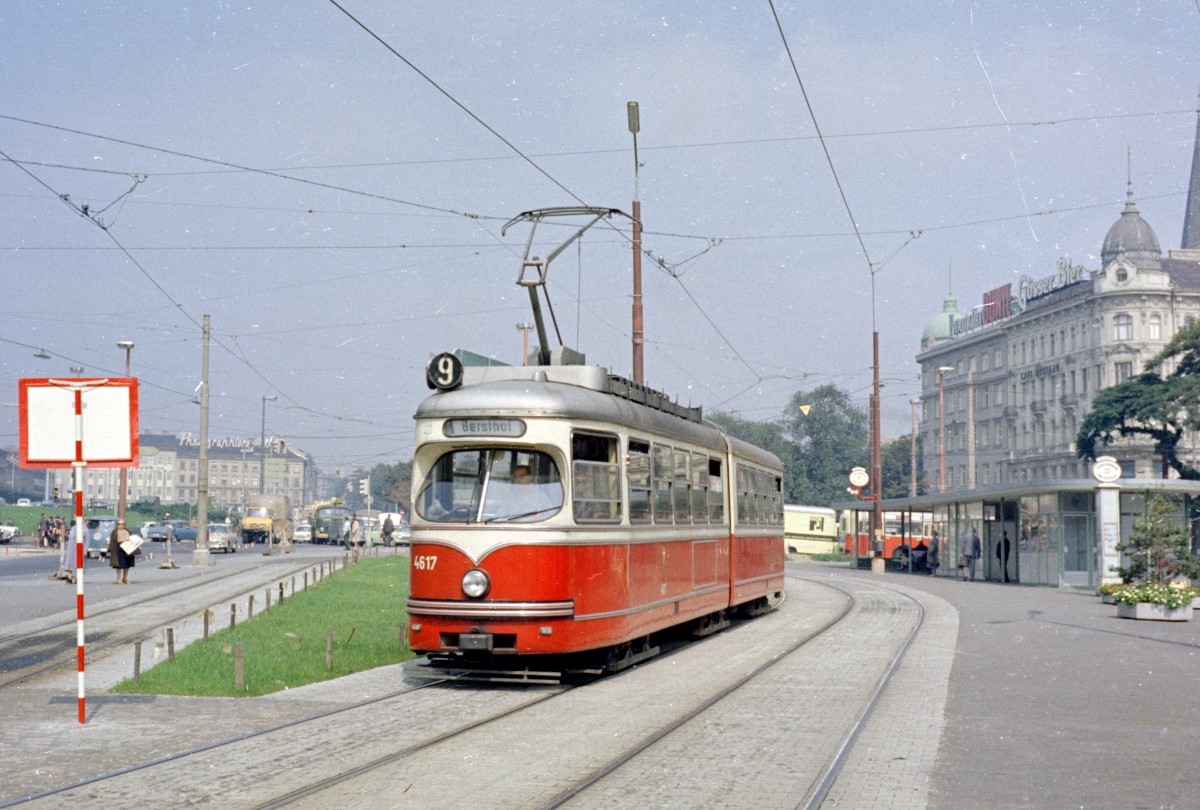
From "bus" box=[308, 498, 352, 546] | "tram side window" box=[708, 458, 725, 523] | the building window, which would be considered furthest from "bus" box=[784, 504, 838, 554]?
"tram side window" box=[708, 458, 725, 523]

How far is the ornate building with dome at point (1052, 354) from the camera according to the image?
90062 mm

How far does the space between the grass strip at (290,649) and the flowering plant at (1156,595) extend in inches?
482

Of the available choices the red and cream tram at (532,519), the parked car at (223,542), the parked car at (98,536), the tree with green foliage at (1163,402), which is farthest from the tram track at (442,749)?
the tree with green foliage at (1163,402)

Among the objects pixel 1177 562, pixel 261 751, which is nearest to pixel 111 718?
pixel 261 751

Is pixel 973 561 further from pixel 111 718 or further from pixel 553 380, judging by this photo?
pixel 111 718

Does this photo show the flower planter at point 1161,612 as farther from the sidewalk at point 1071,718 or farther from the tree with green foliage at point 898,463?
the tree with green foliage at point 898,463

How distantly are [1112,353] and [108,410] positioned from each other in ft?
285

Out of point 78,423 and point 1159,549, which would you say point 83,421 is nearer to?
point 78,423

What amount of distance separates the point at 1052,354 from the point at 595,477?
91.0m

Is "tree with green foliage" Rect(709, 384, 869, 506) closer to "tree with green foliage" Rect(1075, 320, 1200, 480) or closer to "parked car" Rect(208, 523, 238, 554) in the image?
"tree with green foliage" Rect(1075, 320, 1200, 480)

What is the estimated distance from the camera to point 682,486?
16922 mm

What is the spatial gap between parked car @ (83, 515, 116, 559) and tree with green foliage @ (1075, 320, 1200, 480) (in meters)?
47.6

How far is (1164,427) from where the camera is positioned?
69312mm

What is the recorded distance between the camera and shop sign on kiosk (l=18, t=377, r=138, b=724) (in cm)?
1131
